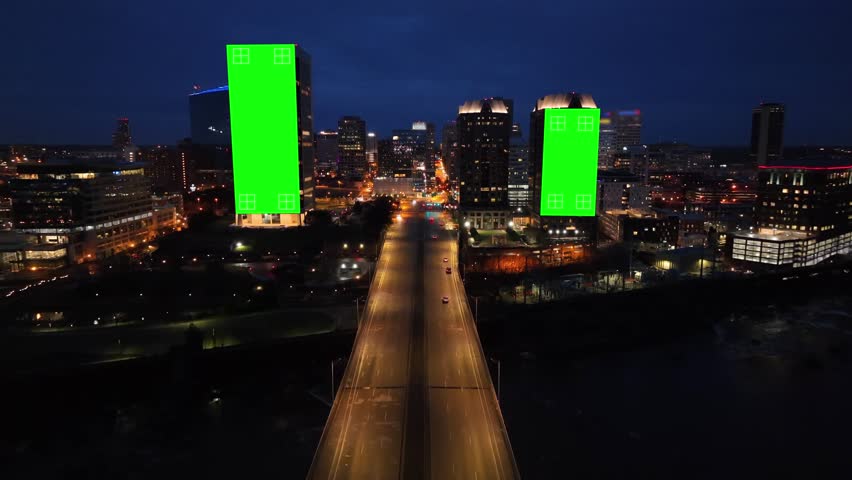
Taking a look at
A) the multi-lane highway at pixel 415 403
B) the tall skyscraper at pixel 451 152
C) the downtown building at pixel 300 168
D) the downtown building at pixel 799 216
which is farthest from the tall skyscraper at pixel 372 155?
the multi-lane highway at pixel 415 403

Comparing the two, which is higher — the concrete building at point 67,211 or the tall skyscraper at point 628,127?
the tall skyscraper at point 628,127

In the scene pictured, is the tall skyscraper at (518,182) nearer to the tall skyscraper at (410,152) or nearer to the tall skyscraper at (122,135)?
the tall skyscraper at (410,152)

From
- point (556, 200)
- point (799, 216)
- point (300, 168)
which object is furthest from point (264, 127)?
point (799, 216)

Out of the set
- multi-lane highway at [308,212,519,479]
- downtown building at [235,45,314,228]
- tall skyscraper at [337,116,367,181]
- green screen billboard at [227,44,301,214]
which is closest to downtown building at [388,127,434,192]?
tall skyscraper at [337,116,367,181]

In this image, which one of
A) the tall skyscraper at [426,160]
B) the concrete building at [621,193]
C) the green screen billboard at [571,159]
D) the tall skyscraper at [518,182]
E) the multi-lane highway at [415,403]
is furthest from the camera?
the tall skyscraper at [426,160]

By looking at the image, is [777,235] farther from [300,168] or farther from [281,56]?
[281,56]

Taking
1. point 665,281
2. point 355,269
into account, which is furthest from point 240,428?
point 665,281
